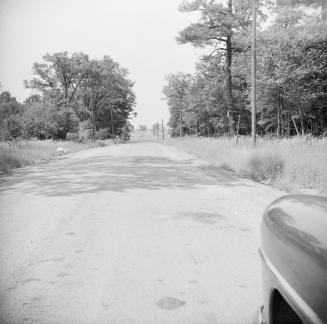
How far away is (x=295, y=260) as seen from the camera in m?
1.55

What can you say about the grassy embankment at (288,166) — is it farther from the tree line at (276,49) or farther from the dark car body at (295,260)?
the tree line at (276,49)

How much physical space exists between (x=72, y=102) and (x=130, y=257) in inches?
2584

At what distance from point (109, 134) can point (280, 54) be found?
54910mm

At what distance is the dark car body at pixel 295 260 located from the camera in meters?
1.37

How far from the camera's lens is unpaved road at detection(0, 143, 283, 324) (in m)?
3.04

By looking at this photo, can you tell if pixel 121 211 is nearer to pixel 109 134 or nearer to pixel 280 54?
pixel 280 54

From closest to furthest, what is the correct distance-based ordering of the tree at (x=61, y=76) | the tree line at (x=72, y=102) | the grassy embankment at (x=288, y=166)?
1. the grassy embankment at (x=288, y=166)
2. the tree line at (x=72, y=102)
3. the tree at (x=61, y=76)

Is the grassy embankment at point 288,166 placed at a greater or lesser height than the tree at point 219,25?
lesser

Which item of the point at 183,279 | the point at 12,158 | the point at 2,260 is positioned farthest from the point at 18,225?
the point at 12,158

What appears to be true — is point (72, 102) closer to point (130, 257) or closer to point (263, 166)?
point (263, 166)

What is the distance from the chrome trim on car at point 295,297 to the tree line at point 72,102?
115 ft

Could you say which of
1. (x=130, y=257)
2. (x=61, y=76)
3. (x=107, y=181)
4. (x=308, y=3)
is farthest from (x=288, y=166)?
(x=61, y=76)

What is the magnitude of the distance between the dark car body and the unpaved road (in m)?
1.10

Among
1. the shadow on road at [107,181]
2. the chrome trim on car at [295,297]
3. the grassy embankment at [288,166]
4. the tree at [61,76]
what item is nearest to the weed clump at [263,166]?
the grassy embankment at [288,166]
